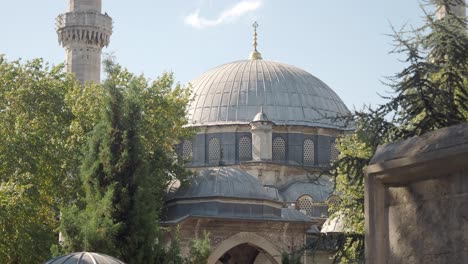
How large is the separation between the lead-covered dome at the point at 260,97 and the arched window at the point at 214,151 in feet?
4.08

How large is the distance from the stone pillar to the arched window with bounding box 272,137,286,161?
0.91m

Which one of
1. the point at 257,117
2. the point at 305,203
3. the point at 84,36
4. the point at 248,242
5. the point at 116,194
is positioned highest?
the point at 84,36

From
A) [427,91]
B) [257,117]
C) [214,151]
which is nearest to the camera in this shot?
[427,91]

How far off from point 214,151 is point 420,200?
4861 centimetres

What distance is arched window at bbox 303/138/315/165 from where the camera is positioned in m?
53.8

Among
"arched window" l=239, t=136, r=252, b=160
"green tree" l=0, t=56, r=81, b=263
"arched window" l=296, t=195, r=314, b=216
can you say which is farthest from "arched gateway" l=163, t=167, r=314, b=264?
"arched window" l=239, t=136, r=252, b=160

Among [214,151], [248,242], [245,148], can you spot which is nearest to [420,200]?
[248,242]

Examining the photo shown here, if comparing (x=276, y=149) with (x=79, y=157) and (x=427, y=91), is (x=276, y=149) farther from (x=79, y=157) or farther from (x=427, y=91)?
(x=427, y=91)

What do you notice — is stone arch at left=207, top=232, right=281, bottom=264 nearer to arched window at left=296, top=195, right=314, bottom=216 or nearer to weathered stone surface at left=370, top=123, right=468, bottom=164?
arched window at left=296, top=195, right=314, bottom=216

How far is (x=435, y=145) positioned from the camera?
15.0 ft

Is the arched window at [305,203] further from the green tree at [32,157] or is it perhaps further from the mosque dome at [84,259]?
the mosque dome at [84,259]

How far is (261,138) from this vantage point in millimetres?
52781

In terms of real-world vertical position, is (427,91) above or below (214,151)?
below

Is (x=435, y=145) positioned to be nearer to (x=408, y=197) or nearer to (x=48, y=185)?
(x=408, y=197)
